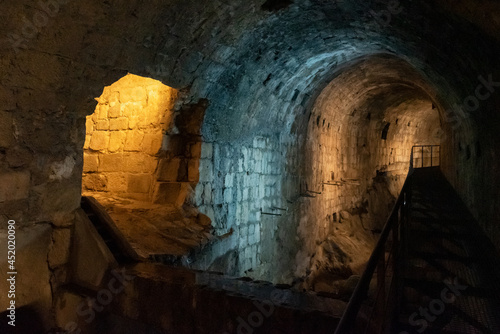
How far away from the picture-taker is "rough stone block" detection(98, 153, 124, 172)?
5307mm

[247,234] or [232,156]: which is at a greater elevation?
[232,156]

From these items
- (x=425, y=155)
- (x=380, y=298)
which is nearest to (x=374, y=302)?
(x=380, y=298)

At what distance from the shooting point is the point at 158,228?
4469 mm

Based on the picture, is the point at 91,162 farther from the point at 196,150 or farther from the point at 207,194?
the point at 207,194

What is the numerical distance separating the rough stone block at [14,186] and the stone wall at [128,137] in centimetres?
214

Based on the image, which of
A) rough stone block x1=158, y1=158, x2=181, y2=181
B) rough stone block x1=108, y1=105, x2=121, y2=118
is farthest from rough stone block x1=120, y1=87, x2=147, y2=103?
rough stone block x1=158, y1=158, x2=181, y2=181

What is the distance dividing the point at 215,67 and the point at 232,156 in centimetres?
148

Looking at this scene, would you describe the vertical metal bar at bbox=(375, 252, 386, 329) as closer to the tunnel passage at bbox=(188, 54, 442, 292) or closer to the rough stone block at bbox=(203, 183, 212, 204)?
the tunnel passage at bbox=(188, 54, 442, 292)

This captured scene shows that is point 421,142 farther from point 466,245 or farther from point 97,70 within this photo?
point 97,70

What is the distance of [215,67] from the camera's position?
4.73 meters

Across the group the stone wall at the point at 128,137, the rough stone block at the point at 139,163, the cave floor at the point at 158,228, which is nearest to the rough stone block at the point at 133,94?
the stone wall at the point at 128,137

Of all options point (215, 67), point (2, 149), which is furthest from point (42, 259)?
point (215, 67)

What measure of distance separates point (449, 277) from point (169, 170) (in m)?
3.42

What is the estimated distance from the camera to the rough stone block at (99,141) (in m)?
5.46
